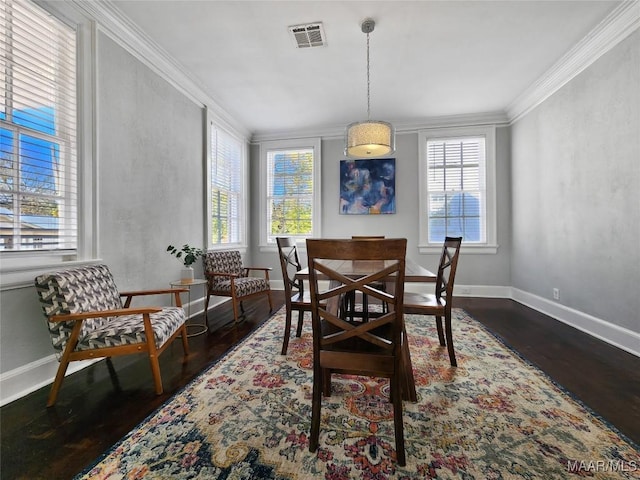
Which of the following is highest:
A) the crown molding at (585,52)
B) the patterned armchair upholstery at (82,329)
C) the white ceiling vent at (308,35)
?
the white ceiling vent at (308,35)

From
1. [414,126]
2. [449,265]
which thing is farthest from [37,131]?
[414,126]

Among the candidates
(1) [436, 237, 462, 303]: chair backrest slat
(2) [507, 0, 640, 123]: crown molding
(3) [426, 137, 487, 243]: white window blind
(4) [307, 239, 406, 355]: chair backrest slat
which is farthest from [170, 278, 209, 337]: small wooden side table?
(2) [507, 0, 640, 123]: crown molding

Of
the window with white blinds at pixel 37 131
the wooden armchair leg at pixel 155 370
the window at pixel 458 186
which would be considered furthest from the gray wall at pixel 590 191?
the window with white blinds at pixel 37 131

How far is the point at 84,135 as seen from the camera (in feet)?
7.01

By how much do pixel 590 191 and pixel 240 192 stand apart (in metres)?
4.63

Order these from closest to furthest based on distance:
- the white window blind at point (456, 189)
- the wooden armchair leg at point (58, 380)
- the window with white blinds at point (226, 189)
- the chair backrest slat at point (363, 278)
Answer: the chair backrest slat at point (363, 278) → the wooden armchair leg at point (58, 380) → the window with white blinds at point (226, 189) → the white window blind at point (456, 189)

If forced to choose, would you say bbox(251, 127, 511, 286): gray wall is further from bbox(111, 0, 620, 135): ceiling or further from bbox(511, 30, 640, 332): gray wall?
bbox(111, 0, 620, 135): ceiling

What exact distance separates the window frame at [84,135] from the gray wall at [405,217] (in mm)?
3029

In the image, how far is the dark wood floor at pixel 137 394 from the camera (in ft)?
4.13

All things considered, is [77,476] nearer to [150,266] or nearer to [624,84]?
[150,266]

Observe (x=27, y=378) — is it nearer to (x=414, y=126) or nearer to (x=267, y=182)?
(x=267, y=182)

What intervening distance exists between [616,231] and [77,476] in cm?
405

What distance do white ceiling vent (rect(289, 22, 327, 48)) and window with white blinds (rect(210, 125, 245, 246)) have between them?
1.92 m

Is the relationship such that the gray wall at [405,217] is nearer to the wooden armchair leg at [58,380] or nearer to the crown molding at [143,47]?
the crown molding at [143,47]
